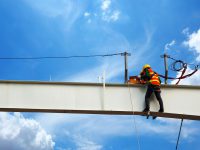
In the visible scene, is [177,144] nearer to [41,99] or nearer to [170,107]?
[170,107]

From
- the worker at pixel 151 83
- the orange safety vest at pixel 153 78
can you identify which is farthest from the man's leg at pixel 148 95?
the orange safety vest at pixel 153 78

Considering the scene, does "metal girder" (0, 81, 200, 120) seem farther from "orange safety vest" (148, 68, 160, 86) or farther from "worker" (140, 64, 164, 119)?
"orange safety vest" (148, 68, 160, 86)

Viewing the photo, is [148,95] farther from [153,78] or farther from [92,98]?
[92,98]

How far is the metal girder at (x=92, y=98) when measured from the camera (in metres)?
11.8

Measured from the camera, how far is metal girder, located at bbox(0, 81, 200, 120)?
38.6 feet

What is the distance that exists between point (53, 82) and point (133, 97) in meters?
2.40

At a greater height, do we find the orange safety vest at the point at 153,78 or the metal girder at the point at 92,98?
the orange safety vest at the point at 153,78

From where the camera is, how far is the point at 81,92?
1192cm

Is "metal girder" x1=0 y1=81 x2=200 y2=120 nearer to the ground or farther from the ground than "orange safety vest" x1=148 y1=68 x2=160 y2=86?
nearer to the ground

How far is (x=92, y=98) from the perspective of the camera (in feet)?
39.0

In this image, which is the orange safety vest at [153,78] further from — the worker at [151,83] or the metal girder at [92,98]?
the metal girder at [92,98]

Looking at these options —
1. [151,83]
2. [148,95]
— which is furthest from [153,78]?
[148,95]

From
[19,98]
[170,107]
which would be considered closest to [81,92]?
[19,98]

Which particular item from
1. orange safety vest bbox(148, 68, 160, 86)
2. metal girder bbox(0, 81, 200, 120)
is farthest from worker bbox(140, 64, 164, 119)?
metal girder bbox(0, 81, 200, 120)
